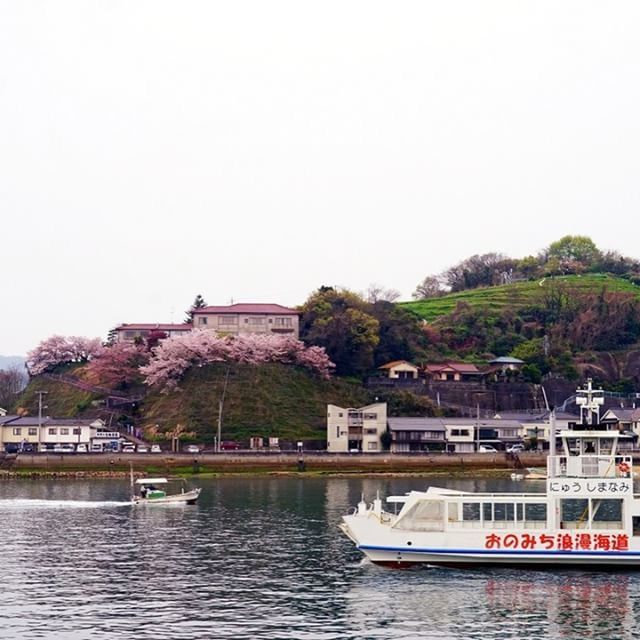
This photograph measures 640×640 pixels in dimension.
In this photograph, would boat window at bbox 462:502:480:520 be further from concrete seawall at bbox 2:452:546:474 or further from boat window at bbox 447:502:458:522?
concrete seawall at bbox 2:452:546:474

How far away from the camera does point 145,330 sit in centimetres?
16538

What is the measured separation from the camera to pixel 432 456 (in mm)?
122000

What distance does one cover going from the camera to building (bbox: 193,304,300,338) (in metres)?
158

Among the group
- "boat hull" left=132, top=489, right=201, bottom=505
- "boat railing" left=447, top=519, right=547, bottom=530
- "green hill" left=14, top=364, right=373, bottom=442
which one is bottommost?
"boat hull" left=132, top=489, right=201, bottom=505

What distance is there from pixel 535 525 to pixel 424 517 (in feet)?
17.2

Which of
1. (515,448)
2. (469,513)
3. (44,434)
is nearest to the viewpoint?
(469,513)

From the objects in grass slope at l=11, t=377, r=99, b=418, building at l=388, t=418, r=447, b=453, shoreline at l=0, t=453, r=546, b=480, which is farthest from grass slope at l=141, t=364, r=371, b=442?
shoreline at l=0, t=453, r=546, b=480

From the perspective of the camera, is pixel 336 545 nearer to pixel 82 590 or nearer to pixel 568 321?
pixel 82 590

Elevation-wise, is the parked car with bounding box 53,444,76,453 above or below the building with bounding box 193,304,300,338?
below

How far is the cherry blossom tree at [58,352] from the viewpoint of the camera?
165000 millimetres

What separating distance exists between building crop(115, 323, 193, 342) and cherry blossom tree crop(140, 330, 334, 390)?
34.8ft

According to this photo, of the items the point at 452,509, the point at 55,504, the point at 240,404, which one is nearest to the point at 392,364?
the point at 240,404

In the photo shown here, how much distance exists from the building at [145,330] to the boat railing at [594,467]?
114347mm

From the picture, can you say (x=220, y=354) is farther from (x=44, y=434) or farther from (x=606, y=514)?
(x=606, y=514)
